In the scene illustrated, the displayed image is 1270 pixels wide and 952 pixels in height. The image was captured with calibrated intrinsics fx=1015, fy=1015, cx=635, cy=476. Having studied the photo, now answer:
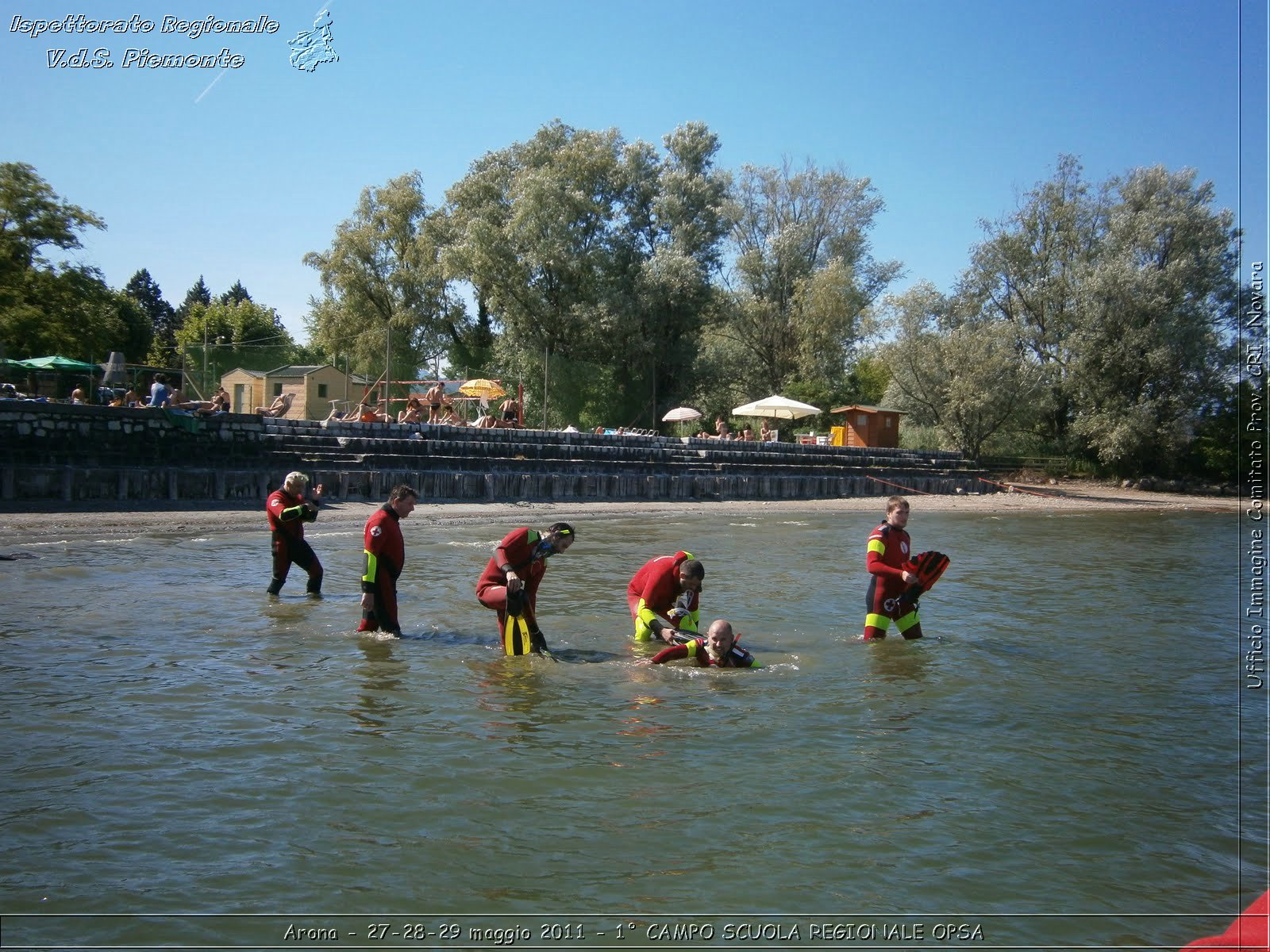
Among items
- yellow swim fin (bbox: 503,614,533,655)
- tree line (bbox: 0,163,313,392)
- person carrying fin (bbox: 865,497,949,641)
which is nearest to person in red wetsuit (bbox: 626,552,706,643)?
yellow swim fin (bbox: 503,614,533,655)

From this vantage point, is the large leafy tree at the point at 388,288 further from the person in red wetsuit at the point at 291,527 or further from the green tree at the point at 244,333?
the person in red wetsuit at the point at 291,527

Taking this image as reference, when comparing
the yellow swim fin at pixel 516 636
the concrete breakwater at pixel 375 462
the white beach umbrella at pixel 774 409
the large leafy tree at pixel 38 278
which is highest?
the large leafy tree at pixel 38 278

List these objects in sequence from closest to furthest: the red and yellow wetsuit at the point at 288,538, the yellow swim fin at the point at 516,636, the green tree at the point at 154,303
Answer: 1. the yellow swim fin at the point at 516,636
2. the red and yellow wetsuit at the point at 288,538
3. the green tree at the point at 154,303

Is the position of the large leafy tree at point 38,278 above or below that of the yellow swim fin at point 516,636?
above

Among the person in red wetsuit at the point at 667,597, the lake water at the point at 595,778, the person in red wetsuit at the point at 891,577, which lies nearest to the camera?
the lake water at the point at 595,778

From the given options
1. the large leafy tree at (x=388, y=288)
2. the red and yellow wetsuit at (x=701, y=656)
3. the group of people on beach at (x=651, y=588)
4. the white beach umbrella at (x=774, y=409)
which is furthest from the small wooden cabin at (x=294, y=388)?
the red and yellow wetsuit at (x=701, y=656)

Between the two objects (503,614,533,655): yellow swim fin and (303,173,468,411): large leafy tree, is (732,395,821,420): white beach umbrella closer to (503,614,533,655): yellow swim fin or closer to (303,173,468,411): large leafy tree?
(303,173,468,411): large leafy tree

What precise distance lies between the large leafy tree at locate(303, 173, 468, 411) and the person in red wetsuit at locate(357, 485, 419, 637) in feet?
121

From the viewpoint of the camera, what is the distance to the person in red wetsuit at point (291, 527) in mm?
11172

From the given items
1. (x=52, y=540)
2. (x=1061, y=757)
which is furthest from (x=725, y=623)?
(x=52, y=540)

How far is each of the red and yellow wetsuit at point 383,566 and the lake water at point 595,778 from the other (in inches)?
13.8

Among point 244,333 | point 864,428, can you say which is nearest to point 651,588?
point 864,428

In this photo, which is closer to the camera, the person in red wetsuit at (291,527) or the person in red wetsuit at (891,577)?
the person in red wetsuit at (891,577)

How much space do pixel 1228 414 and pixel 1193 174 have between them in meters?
9.77
